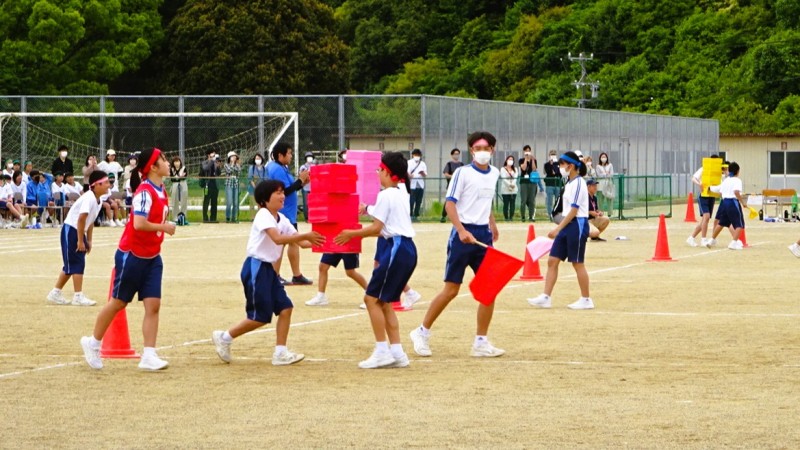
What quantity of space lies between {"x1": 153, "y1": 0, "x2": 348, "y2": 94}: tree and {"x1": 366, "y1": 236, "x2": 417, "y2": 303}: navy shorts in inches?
2439

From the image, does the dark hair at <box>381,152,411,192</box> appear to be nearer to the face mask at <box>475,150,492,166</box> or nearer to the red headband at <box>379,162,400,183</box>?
the red headband at <box>379,162,400,183</box>

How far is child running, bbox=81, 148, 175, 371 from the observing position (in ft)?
39.2

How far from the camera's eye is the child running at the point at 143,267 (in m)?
12.0

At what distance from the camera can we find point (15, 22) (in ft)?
224

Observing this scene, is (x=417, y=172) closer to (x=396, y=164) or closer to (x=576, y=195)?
(x=576, y=195)

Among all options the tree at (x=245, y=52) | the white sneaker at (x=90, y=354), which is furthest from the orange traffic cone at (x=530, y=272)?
the tree at (x=245, y=52)

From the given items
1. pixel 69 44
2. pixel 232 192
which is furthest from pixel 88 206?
pixel 69 44

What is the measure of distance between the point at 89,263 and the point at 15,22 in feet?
151

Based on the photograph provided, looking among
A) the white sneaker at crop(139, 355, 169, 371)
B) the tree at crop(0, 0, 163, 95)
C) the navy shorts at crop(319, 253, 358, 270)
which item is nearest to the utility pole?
the tree at crop(0, 0, 163, 95)

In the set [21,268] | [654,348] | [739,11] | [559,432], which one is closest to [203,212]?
[21,268]

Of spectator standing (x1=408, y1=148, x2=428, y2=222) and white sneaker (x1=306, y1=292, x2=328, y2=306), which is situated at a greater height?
spectator standing (x1=408, y1=148, x2=428, y2=222)

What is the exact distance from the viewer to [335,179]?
13891mm

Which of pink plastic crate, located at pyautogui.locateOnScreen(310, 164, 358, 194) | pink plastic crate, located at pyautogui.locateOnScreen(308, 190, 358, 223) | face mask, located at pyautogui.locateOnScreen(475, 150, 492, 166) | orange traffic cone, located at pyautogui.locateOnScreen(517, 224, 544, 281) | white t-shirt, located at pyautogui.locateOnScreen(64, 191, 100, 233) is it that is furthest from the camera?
orange traffic cone, located at pyautogui.locateOnScreen(517, 224, 544, 281)

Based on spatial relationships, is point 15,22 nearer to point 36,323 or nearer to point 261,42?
point 261,42
